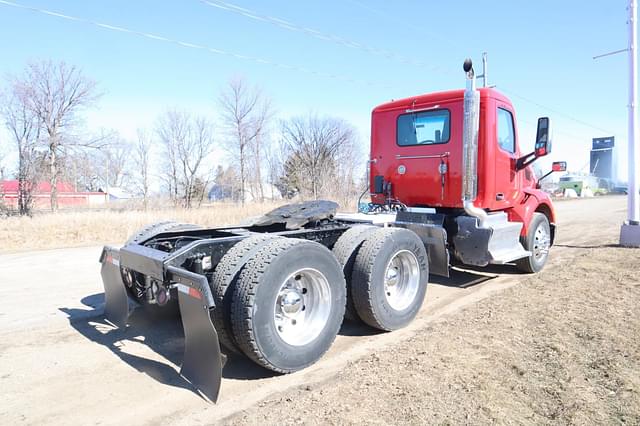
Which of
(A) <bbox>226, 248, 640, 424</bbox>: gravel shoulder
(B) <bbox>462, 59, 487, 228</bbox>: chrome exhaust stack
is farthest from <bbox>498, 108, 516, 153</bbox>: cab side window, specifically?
(A) <bbox>226, 248, 640, 424</bbox>: gravel shoulder

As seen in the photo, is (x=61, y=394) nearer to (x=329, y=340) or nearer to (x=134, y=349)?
(x=134, y=349)

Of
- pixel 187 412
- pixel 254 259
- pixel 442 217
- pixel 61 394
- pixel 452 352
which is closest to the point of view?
pixel 187 412

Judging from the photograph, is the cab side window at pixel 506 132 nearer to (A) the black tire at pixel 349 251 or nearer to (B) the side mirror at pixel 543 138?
(B) the side mirror at pixel 543 138

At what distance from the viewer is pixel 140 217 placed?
15.1m

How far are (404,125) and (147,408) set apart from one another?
5226 millimetres

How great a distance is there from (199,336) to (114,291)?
6.00 feet

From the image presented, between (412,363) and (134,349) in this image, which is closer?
(412,363)

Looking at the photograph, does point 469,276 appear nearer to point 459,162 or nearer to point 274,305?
point 459,162

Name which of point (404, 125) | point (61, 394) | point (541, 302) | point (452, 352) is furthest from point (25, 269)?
point (541, 302)

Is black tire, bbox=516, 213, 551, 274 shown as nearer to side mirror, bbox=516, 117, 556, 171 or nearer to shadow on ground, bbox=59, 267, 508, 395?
side mirror, bbox=516, 117, 556, 171

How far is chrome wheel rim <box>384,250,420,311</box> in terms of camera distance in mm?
4757

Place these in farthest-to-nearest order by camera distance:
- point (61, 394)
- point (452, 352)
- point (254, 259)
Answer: point (452, 352), point (254, 259), point (61, 394)

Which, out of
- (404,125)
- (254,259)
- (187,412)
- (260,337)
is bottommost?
(187,412)

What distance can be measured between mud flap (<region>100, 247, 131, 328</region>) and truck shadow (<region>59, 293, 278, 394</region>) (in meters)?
0.14
